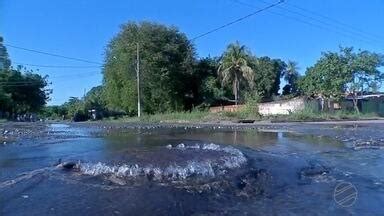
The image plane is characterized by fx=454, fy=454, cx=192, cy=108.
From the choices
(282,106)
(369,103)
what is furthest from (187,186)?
(369,103)

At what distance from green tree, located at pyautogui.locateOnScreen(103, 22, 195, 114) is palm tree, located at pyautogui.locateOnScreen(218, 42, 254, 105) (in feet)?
13.9

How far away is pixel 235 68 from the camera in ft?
186

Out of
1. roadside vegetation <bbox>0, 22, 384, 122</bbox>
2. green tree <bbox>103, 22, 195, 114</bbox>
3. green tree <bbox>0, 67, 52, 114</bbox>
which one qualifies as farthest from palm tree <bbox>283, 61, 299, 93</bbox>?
green tree <bbox>0, 67, 52, 114</bbox>

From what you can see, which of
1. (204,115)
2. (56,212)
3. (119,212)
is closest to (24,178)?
(56,212)

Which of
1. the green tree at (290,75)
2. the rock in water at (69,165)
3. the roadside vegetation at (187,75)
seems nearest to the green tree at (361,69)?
the roadside vegetation at (187,75)

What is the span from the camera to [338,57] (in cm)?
5366

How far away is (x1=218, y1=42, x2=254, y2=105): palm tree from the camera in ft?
185

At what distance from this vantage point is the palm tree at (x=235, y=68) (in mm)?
56500

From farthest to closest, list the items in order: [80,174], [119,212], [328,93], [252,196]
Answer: [328,93] → [80,174] → [252,196] → [119,212]

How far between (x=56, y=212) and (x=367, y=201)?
14.0ft

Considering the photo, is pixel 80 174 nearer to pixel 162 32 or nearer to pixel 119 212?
Answer: pixel 119 212

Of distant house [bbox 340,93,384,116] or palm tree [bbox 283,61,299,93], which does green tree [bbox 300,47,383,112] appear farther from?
palm tree [bbox 283,61,299,93]

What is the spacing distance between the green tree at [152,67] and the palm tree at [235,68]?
4.25 m

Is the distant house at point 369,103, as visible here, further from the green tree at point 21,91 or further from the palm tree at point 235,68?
the green tree at point 21,91
